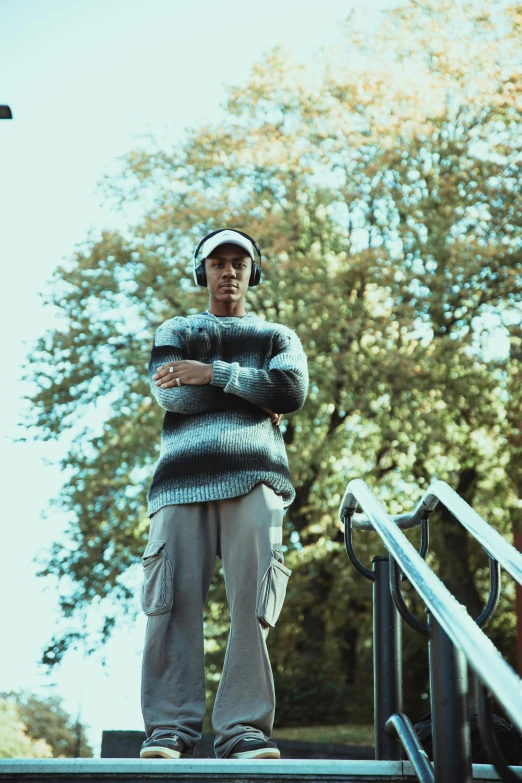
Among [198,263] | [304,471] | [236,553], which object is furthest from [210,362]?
[304,471]

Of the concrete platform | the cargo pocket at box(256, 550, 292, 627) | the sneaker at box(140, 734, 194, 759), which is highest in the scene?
the cargo pocket at box(256, 550, 292, 627)

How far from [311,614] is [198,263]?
9708 mm

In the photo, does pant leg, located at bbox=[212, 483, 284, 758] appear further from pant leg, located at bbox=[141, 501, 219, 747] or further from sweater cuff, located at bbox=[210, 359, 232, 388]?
sweater cuff, located at bbox=[210, 359, 232, 388]

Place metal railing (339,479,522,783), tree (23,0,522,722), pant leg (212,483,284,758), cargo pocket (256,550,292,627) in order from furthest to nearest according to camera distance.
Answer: tree (23,0,522,722)
cargo pocket (256,550,292,627)
pant leg (212,483,284,758)
metal railing (339,479,522,783)

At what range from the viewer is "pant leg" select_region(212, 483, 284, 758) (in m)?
2.60

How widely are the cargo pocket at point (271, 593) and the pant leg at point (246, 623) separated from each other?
0.06 feet

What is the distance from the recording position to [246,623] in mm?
2719

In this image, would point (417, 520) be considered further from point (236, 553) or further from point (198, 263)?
point (198, 263)

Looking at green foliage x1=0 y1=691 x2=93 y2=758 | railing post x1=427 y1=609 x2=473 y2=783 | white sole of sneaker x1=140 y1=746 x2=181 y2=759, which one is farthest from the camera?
green foliage x1=0 y1=691 x2=93 y2=758

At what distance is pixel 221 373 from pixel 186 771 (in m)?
1.23

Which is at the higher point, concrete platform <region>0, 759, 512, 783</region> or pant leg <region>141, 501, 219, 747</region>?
pant leg <region>141, 501, 219, 747</region>

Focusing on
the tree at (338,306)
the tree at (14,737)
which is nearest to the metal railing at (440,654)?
the tree at (338,306)

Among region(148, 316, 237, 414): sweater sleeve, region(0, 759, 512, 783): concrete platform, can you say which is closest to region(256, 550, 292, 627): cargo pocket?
region(148, 316, 237, 414): sweater sleeve

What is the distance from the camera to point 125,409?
1203 cm
